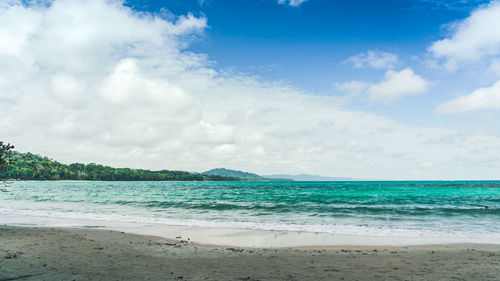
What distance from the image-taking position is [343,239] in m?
15.7

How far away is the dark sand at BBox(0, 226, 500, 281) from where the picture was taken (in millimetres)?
8398

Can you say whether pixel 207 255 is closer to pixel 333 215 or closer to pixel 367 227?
pixel 367 227

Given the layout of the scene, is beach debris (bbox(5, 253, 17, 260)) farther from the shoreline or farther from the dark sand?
the shoreline

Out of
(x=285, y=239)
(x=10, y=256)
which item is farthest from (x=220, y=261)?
(x=10, y=256)

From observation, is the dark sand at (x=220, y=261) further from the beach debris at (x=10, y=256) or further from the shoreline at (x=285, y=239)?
the shoreline at (x=285, y=239)

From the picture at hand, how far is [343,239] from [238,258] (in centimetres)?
722

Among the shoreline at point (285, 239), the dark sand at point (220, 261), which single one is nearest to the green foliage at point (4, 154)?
the dark sand at point (220, 261)

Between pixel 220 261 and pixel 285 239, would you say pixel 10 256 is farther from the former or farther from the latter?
pixel 285 239

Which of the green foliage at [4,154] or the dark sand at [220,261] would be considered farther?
the green foliage at [4,154]

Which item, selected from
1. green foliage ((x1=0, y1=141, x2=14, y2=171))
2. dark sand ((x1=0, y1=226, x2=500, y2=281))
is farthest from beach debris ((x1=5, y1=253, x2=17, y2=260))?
green foliage ((x1=0, y1=141, x2=14, y2=171))

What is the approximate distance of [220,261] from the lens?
1027 centimetres

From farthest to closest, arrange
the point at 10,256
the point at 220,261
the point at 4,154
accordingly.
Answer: the point at 4,154, the point at 220,261, the point at 10,256

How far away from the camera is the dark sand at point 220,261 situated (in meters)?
8.40

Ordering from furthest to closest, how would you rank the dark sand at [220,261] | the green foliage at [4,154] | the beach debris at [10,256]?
1. the green foliage at [4,154]
2. the beach debris at [10,256]
3. the dark sand at [220,261]
